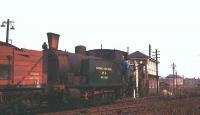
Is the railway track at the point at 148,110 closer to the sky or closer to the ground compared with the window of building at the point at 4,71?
closer to the ground

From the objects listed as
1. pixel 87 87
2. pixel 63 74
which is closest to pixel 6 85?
pixel 63 74

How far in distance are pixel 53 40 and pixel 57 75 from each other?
6.00 ft

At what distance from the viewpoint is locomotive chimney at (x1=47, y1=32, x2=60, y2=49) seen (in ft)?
55.5

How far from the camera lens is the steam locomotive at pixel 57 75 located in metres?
14.7

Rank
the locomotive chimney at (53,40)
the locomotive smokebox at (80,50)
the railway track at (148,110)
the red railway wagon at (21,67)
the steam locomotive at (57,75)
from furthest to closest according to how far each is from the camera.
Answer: the locomotive smokebox at (80,50)
the locomotive chimney at (53,40)
the steam locomotive at (57,75)
the red railway wagon at (21,67)
the railway track at (148,110)

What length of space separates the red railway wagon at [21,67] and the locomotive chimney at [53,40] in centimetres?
86

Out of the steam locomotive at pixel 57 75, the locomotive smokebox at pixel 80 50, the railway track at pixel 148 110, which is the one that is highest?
the locomotive smokebox at pixel 80 50

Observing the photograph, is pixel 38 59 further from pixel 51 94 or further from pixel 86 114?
pixel 86 114

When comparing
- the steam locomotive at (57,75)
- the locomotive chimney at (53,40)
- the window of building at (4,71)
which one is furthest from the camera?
the locomotive chimney at (53,40)

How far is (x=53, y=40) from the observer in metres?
17.1

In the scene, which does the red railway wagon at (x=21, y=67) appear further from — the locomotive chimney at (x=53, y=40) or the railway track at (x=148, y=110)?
the railway track at (x=148, y=110)

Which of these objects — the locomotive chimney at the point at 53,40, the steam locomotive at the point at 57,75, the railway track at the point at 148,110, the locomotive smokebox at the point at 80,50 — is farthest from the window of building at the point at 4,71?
the locomotive smokebox at the point at 80,50

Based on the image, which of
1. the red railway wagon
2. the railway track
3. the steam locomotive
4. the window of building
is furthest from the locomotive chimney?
the railway track

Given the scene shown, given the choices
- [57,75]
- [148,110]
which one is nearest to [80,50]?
[57,75]
